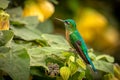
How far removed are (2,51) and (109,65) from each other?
40 cm

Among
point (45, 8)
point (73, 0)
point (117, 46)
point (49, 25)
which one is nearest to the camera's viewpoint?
point (45, 8)

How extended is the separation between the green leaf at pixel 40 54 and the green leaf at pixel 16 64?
5 cm

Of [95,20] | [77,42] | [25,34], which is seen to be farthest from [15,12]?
[95,20]

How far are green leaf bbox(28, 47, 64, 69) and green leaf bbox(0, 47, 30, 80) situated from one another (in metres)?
0.05

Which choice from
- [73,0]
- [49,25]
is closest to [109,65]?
[49,25]

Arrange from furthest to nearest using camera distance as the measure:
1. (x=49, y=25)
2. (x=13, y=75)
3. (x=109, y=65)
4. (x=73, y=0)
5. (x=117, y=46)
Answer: (x=117, y=46), (x=73, y=0), (x=49, y=25), (x=109, y=65), (x=13, y=75)

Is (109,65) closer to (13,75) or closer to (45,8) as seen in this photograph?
(13,75)

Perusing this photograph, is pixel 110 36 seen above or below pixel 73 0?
below

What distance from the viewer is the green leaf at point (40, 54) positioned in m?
1.23

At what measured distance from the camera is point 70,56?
51.4 inches

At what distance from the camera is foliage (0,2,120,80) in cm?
116

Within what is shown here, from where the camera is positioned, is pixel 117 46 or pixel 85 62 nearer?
pixel 85 62

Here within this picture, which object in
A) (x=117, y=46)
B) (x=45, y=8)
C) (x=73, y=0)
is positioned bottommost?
(x=117, y=46)

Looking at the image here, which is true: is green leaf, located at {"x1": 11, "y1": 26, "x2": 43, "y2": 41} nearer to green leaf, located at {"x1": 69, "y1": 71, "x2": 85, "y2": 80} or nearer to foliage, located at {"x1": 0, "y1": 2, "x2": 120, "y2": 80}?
foliage, located at {"x1": 0, "y1": 2, "x2": 120, "y2": 80}
